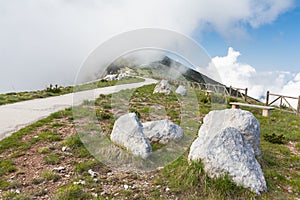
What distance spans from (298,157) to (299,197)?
2.62m

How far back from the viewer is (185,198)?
4.36 metres

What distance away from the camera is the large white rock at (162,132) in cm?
693

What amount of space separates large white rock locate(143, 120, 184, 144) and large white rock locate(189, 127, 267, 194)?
1.73m

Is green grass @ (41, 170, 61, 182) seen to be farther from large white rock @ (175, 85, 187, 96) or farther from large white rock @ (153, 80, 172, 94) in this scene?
large white rock @ (175, 85, 187, 96)

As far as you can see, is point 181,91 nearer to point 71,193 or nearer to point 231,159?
point 231,159

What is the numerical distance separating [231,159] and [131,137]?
274 cm

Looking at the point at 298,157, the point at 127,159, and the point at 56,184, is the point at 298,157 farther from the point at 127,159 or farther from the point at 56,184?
the point at 56,184

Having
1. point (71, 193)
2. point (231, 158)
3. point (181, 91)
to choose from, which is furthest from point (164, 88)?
point (71, 193)

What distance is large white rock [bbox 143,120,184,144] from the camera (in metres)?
6.93

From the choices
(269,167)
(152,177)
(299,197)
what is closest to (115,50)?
(152,177)

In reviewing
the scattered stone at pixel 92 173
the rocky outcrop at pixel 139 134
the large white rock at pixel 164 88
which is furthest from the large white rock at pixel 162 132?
the large white rock at pixel 164 88

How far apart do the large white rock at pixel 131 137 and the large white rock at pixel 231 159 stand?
1.32m

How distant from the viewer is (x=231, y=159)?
4.68m

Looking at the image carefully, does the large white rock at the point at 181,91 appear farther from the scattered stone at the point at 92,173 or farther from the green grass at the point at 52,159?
the scattered stone at the point at 92,173
